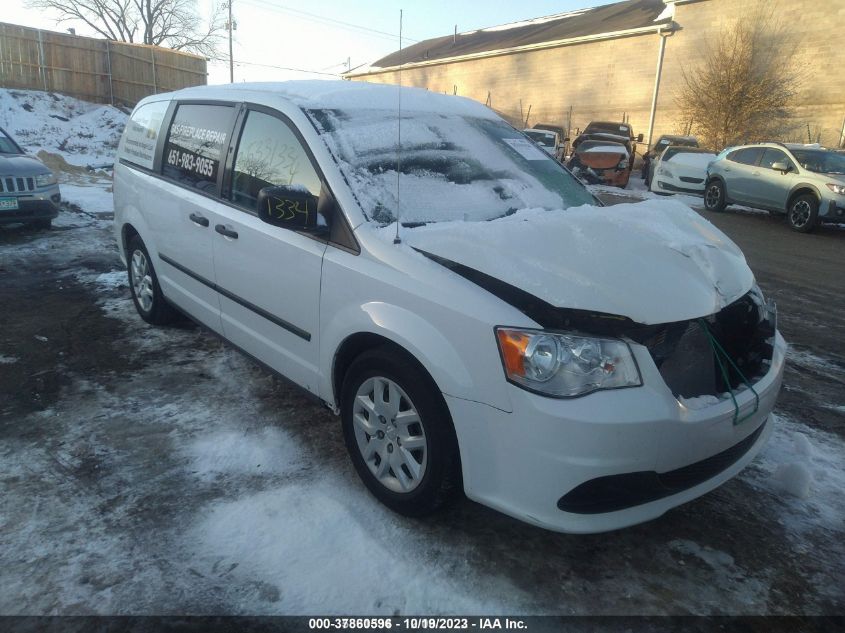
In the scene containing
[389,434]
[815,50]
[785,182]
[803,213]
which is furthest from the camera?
[815,50]

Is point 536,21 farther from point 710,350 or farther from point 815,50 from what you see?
point 710,350

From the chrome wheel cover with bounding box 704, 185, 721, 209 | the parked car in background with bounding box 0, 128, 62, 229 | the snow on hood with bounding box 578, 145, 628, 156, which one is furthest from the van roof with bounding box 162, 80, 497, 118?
the snow on hood with bounding box 578, 145, 628, 156

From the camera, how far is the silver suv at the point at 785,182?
10.9 m

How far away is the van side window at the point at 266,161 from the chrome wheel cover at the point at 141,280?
173cm

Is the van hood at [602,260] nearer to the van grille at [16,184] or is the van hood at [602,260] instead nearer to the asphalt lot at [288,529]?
the asphalt lot at [288,529]

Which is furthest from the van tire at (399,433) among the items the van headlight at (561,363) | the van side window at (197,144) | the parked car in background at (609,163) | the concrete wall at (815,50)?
the concrete wall at (815,50)

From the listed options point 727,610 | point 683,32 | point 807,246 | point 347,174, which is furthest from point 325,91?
point 683,32

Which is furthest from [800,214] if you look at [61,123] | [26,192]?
[61,123]

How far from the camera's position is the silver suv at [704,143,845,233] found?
1089cm

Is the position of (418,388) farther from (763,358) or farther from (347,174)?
(763,358)

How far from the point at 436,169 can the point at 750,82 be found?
1090 inches

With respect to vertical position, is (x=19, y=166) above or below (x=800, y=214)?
above

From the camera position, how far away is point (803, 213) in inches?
445

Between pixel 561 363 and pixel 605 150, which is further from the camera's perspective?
pixel 605 150
